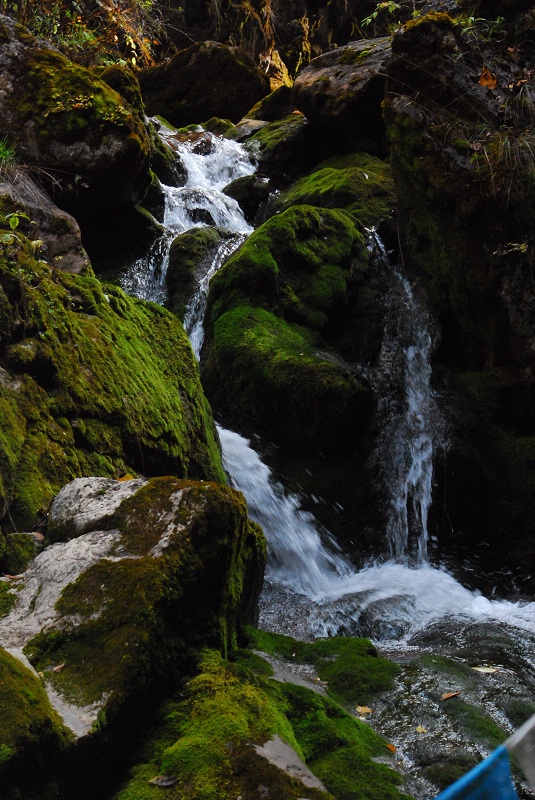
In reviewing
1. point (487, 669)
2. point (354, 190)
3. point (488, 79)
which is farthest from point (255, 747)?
point (354, 190)

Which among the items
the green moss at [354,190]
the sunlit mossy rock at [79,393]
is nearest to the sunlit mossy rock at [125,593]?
the sunlit mossy rock at [79,393]

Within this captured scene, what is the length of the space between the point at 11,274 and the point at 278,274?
192 inches

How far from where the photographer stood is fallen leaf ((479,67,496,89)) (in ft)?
22.9

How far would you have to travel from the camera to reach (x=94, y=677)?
2014mm

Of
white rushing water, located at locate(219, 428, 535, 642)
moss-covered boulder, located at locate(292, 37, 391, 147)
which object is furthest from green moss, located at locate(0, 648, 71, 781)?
moss-covered boulder, located at locate(292, 37, 391, 147)

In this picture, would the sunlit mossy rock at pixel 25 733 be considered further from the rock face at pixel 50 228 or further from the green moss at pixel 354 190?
the green moss at pixel 354 190

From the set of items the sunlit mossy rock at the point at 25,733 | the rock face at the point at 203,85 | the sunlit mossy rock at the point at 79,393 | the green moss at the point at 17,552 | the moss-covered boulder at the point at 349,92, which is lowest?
the sunlit mossy rock at the point at 25,733

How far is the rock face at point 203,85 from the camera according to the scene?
2006 cm

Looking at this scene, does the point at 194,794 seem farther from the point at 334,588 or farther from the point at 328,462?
the point at 328,462

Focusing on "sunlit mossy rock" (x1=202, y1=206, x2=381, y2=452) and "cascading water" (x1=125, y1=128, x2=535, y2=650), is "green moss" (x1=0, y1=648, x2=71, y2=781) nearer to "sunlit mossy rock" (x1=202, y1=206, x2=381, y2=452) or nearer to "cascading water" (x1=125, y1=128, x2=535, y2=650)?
"cascading water" (x1=125, y1=128, x2=535, y2=650)

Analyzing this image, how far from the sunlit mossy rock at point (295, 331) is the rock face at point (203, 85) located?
45.6 ft

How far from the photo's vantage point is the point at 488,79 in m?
7.02

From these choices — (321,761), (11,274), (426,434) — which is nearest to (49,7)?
(11,274)

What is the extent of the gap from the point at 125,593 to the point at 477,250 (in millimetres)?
5924
